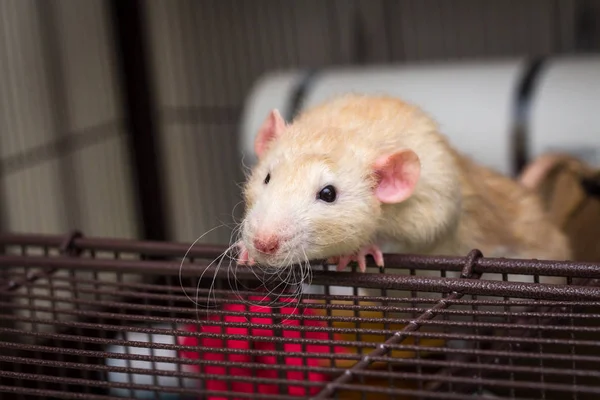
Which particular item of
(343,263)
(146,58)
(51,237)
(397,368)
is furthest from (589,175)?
(146,58)

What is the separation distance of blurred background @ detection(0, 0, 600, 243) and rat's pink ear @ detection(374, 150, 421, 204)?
1.24 metres

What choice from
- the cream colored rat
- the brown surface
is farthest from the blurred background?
the cream colored rat

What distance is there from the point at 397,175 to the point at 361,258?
0.12 m

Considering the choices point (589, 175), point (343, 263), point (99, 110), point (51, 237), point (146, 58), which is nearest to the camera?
point (343, 263)

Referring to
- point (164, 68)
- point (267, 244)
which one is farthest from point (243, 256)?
point (164, 68)

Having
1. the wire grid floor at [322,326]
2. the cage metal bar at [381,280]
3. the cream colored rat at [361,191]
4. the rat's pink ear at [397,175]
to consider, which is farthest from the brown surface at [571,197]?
the cage metal bar at [381,280]

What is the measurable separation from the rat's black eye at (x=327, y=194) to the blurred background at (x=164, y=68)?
1267mm

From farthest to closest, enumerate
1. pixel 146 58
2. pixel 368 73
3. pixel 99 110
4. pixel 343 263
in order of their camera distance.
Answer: pixel 99 110 < pixel 146 58 < pixel 368 73 < pixel 343 263

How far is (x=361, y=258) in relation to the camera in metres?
1.11

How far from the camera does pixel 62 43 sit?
2.52 m

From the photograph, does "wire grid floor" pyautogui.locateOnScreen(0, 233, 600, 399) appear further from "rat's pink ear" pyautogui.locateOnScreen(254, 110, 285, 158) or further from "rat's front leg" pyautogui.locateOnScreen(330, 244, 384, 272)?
"rat's pink ear" pyautogui.locateOnScreen(254, 110, 285, 158)

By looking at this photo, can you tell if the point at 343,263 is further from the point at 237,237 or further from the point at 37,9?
the point at 37,9

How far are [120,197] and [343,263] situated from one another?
165 centimetres

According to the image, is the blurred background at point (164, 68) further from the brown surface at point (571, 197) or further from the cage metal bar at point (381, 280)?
the cage metal bar at point (381, 280)
